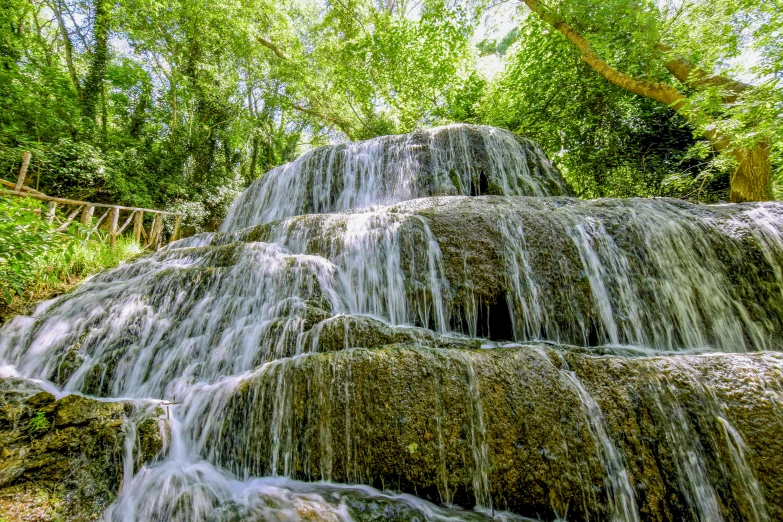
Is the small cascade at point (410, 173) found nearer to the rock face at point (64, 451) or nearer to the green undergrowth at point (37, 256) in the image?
the green undergrowth at point (37, 256)

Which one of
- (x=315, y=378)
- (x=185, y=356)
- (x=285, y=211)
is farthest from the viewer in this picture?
(x=285, y=211)

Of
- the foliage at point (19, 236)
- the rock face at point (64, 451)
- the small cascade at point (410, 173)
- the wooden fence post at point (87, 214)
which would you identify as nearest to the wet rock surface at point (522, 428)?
the rock face at point (64, 451)

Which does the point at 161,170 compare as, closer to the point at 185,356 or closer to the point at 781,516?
the point at 185,356

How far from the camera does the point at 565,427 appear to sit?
6.54 feet

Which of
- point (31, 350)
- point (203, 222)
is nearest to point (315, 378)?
point (31, 350)

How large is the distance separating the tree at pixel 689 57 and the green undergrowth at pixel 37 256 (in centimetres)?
813

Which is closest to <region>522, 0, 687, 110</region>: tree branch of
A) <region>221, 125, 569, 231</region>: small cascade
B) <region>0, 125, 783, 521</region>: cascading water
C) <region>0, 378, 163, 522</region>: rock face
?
<region>221, 125, 569, 231</region>: small cascade

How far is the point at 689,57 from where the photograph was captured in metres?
6.73

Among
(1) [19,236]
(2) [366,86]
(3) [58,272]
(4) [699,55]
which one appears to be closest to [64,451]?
(1) [19,236]

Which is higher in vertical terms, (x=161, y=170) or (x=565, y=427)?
(x=161, y=170)

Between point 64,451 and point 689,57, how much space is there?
36.3ft

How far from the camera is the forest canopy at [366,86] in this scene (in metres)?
6.06

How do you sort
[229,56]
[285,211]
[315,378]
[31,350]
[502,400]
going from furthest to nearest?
1. [229,56]
2. [285,211]
3. [31,350]
4. [315,378]
5. [502,400]

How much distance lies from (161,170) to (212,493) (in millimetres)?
12765
